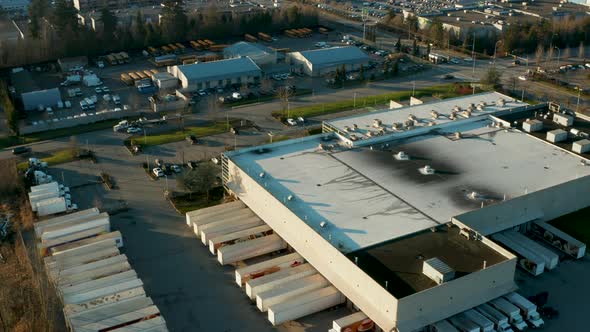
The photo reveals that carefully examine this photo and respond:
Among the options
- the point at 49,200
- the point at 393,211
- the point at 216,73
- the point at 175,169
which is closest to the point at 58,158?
the point at 49,200

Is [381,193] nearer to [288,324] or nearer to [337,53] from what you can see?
[288,324]

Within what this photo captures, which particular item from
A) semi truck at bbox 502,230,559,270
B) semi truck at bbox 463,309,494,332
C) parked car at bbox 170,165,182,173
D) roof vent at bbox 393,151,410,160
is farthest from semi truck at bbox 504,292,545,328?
parked car at bbox 170,165,182,173

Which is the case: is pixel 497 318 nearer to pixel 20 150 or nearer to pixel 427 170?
pixel 427 170

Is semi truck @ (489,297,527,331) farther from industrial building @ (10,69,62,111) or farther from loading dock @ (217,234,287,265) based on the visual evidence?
industrial building @ (10,69,62,111)

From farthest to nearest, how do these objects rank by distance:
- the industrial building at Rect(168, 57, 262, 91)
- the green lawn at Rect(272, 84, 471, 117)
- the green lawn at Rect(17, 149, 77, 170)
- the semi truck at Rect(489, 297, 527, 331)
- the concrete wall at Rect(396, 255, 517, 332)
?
the industrial building at Rect(168, 57, 262, 91) < the green lawn at Rect(272, 84, 471, 117) < the green lawn at Rect(17, 149, 77, 170) < the semi truck at Rect(489, 297, 527, 331) < the concrete wall at Rect(396, 255, 517, 332)

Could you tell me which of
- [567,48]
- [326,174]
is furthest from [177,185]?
[567,48]

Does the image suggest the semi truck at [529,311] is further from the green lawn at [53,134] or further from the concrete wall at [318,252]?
the green lawn at [53,134]
